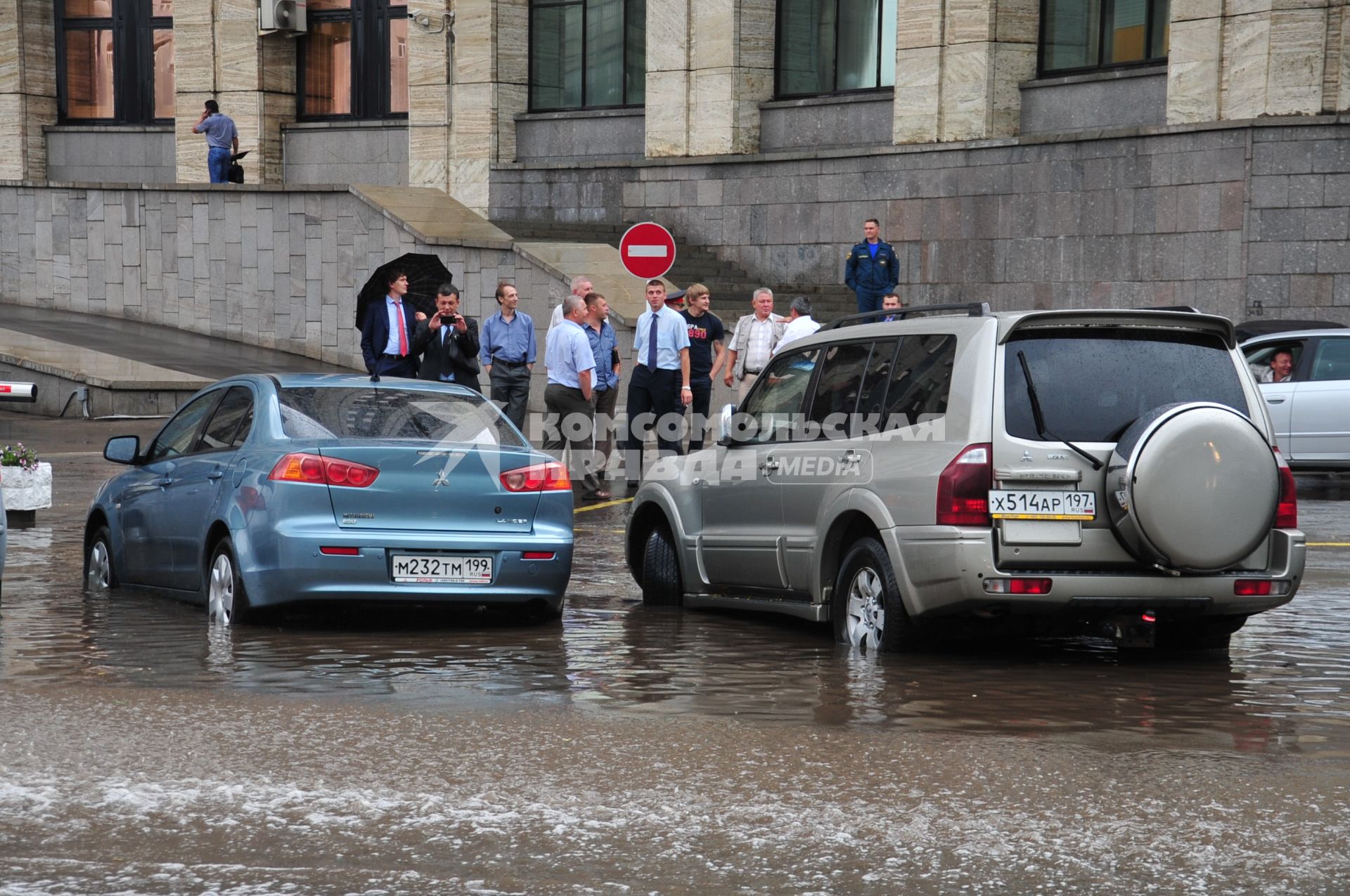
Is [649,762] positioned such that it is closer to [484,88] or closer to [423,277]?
[423,277]

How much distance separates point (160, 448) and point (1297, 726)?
659cm

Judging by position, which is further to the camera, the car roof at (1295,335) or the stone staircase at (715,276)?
the stone staircase at (715,276)

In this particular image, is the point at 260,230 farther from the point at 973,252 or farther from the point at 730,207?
the point at 973,252

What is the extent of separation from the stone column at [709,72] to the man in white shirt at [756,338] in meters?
11.6

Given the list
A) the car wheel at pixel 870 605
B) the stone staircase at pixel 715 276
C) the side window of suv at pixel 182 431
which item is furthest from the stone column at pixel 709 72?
the car wheel at pixel 870 605

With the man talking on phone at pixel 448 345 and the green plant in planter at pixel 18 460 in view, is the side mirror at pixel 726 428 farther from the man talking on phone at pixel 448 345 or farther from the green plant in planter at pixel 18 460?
the green plant in planter at pixel 18 460

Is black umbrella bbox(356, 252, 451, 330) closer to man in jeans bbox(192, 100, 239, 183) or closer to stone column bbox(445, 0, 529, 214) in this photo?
stone column bbox(445, 0, 529, 214)

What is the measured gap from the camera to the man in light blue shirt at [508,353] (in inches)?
691

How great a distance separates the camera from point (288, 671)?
27.2 feet

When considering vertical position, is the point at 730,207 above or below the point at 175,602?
above

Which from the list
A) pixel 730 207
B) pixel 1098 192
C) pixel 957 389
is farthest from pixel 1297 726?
pixel 730 207

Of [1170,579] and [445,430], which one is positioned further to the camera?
[445,430]

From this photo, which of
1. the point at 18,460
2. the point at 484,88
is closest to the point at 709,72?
the point at 484,88

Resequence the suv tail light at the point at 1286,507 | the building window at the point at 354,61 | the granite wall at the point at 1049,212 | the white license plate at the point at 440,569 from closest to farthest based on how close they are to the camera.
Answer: the suv tail light at the point at 1286,507
the white license plate at the point at 440,569
the granite wall at the point at 1049,212
the building window at the point at 354,61
